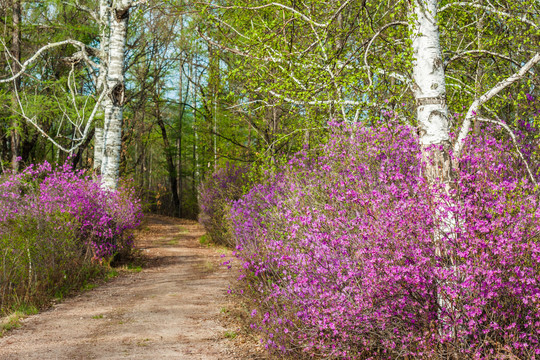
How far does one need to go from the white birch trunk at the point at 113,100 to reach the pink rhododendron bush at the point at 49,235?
1.25 metres

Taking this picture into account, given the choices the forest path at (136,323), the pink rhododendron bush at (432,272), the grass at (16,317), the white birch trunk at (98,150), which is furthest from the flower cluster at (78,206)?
the pink rhododendron bush at (432,272)

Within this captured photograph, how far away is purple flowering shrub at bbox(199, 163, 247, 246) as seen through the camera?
1545 centimetres

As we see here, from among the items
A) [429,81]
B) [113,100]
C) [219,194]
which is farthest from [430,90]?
[219,194]

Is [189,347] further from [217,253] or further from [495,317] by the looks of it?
[217,253]

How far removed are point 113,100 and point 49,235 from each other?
182 inches

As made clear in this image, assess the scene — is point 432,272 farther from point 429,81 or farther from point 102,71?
point 102,71

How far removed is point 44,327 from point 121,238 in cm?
496

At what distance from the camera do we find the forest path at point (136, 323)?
5.46 metres

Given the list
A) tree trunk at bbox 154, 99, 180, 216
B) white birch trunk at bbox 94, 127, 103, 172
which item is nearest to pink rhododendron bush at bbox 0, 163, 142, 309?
white birch trunk at bbox 94, 127, 103, 172

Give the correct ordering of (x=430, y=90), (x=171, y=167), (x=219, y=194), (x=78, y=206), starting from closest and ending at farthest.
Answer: (x=430, y=90) → (x=78, y=206) → (x=219, y=194) → (x=171, y=167)

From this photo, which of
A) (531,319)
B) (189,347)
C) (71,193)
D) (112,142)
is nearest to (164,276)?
(71,193)

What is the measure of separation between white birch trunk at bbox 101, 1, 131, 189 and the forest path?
273 cm

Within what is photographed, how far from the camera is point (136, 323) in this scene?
260 inches

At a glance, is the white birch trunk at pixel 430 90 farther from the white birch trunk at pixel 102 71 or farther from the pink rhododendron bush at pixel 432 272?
the white birch trunk at pixel 102 71
